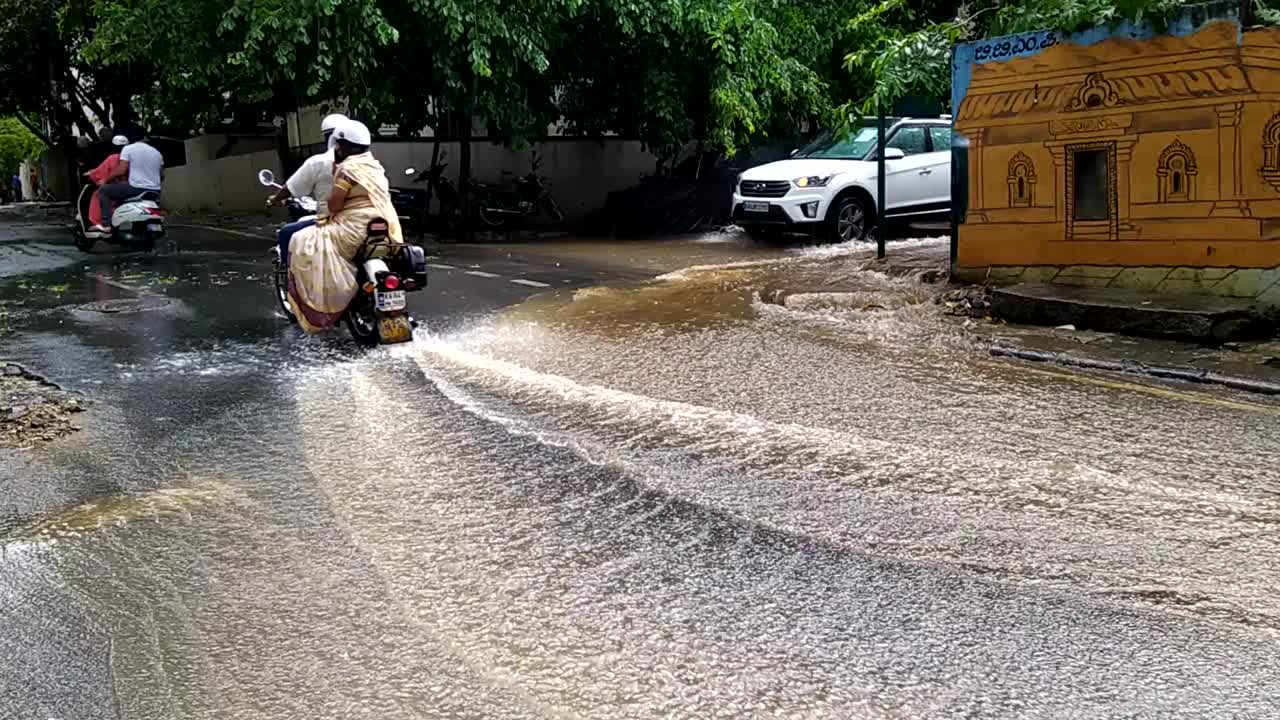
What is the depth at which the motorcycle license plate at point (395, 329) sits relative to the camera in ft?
29.6

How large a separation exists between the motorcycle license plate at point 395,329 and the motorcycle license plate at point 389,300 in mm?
139

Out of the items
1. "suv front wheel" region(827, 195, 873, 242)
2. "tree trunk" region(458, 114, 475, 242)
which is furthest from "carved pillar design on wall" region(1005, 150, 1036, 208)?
"tree trunk" region(458, 114, 475, 242)

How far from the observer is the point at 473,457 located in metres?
5.84

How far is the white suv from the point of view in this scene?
53.6ft

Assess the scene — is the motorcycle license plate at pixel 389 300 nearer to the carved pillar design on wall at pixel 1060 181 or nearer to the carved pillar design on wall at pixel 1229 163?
the carved pillar design on wall at pixel 1060 181

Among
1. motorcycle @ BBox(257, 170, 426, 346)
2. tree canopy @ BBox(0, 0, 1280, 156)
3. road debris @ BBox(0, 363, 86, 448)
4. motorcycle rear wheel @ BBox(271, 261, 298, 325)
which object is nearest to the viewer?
road debris @ BBox(0, 363, 86, 448)

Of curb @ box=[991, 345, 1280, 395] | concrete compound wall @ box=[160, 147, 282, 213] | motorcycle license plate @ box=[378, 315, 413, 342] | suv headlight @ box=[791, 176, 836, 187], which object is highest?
concrete compound wall @ box=[160, 147, 282, 213]

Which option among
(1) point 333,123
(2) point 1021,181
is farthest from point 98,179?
(2) point 1021,181

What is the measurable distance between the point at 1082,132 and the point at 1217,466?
195 inches

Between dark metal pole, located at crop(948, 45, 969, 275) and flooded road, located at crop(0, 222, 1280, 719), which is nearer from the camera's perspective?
flooded road, located at crop(0, 222, 1280, 719)

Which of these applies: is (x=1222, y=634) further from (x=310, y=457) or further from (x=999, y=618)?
(x=310, y=457)

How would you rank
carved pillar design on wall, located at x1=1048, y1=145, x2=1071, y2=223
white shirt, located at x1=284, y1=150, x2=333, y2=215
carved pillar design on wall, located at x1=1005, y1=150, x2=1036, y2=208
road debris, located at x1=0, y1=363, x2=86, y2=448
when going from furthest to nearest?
carved pillar design on wall, located at x1=1005, y1=150, x2=1036, y2=208
carved pillar design on wall, located at x1=1048, y1=145, x2=1071, y2=223
white shirt, located at x1=284, y1=150, x2=333, y2=215
road debris, located at x1=0, y1=363, x2=86, y2=448

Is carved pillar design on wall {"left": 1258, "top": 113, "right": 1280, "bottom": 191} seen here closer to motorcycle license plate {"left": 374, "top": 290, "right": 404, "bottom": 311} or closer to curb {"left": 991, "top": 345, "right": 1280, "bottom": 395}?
curb {"left": 991, "top": 345, "right": 1280, "bottom": 395}

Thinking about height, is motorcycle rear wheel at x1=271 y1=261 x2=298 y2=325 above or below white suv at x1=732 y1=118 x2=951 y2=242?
below
